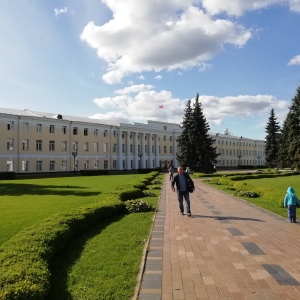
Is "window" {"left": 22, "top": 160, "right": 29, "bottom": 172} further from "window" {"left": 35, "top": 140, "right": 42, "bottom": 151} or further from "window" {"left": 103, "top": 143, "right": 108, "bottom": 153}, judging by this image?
"window" {"left": 103, "top": 143, "right": 108, "bottom": 153}

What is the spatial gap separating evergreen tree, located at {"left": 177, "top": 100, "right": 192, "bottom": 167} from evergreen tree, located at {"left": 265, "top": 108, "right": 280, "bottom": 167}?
23.8m

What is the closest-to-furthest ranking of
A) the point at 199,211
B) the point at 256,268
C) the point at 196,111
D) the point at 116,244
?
the point at 256,268 → the point at 116,244 → the point at 199,211 → the point at 196,111

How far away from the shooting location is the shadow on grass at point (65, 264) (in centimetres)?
492

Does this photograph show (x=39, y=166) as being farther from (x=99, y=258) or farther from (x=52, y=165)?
(x=99, y=258)

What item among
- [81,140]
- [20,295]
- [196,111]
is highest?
[196,111]

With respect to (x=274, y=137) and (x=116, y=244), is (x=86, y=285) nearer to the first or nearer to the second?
(x=116, y=244)

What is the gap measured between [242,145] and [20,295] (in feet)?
343

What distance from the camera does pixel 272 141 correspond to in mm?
66500

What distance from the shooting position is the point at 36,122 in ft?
168

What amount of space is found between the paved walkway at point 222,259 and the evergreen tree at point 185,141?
37.4m

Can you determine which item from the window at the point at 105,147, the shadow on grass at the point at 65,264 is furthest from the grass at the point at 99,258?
the window at the point at 105,147

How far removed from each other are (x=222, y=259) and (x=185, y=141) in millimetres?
43707

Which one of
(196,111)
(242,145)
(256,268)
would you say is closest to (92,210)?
(256,268)

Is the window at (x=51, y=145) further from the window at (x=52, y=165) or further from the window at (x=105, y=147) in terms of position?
the window at (x=105, y=147)
